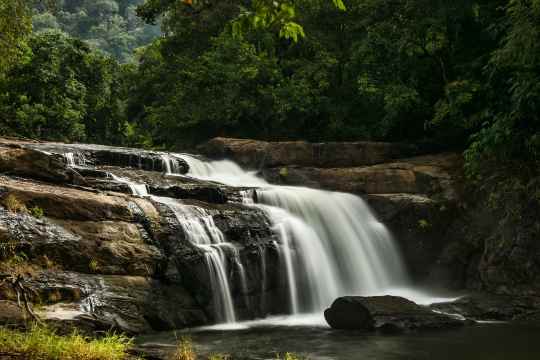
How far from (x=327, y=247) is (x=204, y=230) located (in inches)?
167

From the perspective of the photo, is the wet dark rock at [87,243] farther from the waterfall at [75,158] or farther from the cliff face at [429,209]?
the cliff face at [429,209]

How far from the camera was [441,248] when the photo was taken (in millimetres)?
18016

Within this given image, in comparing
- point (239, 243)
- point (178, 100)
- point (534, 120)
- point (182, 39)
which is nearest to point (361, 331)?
point (239, 243)

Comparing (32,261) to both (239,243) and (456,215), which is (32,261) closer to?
(239,243)

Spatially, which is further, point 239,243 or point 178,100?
point 178,100

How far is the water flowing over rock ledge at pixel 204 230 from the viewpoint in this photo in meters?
11.2

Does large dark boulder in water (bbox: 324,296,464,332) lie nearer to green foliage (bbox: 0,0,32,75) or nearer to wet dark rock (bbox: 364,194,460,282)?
wet dark rock (bbox: 364,194,460,282)

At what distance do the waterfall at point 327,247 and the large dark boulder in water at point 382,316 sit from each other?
2457 millimetres

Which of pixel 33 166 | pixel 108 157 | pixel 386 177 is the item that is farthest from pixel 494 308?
pixel 108 157

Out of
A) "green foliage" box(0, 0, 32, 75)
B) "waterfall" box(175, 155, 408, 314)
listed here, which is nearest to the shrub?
→ "waterfall" box(175, 155, 408, 314)

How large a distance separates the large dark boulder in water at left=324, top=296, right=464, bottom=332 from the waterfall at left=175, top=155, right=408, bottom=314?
2457mm

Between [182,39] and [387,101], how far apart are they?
16227mm

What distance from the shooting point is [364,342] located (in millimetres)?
10664

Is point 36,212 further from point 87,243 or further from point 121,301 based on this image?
point 121,301
